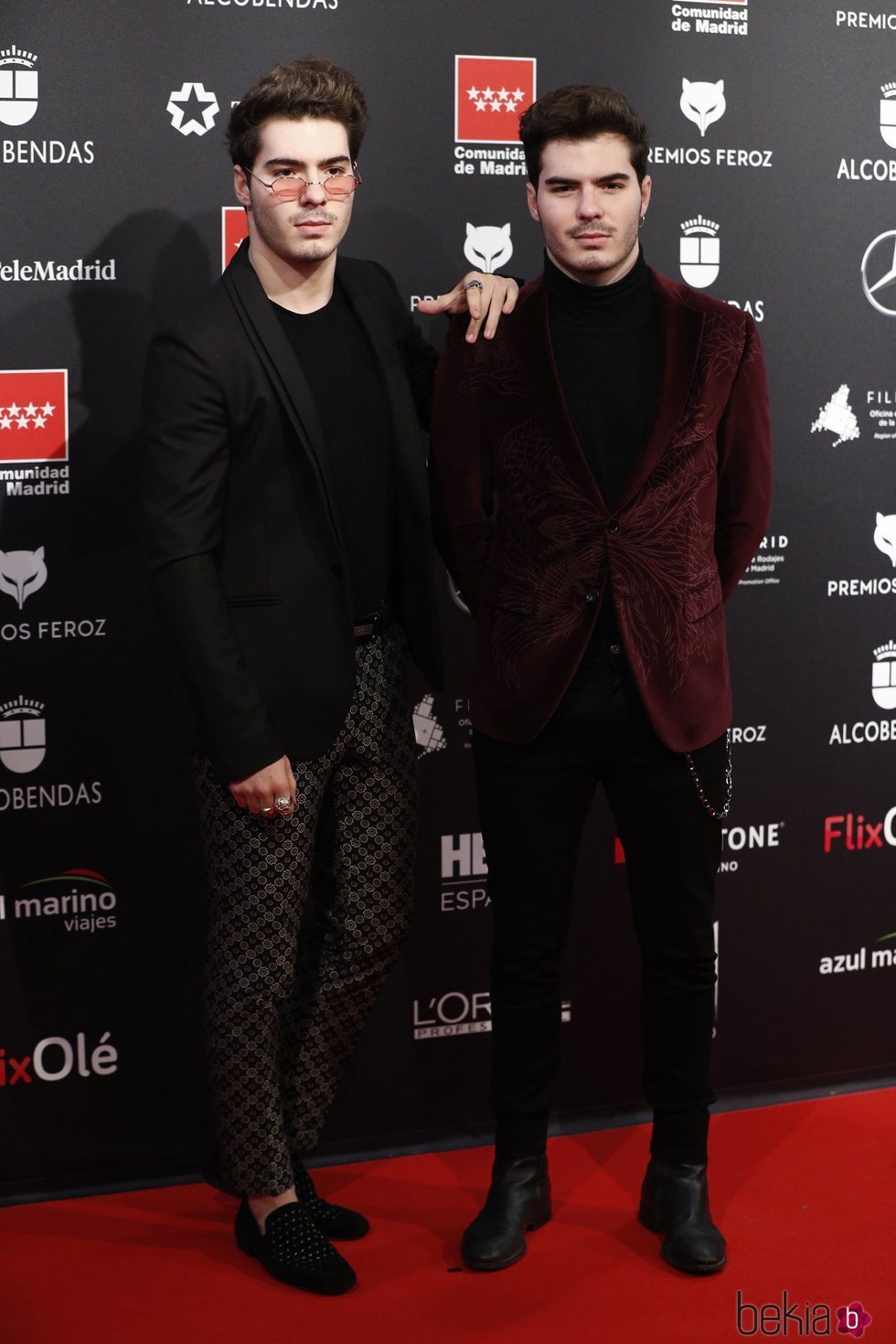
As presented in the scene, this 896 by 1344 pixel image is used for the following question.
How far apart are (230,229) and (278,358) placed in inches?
22.8

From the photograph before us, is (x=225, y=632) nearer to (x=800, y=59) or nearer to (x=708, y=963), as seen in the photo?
(x=708, y=963)

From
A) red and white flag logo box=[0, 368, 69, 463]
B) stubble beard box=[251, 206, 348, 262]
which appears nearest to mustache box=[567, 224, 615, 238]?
stubble beard box=[251, 206, 348, 262]

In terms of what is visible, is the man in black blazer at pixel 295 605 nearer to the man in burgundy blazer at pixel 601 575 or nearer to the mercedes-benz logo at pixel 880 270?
the man in burgundy blazer at pixel 601 575

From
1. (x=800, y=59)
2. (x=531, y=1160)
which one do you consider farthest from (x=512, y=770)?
(x=800, y=59)

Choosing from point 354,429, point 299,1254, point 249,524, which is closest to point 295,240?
point 354,429

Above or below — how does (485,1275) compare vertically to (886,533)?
below

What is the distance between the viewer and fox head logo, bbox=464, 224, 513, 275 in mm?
2957

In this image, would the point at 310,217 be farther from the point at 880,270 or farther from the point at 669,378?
the point at 880,270

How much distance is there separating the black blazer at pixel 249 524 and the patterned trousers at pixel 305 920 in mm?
121

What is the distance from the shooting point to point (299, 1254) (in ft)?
8.59

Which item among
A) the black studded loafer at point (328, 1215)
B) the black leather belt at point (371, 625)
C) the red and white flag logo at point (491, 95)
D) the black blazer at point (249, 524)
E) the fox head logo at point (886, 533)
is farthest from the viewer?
the fox head logo at point (886, 533)

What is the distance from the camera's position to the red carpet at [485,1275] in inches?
98.3

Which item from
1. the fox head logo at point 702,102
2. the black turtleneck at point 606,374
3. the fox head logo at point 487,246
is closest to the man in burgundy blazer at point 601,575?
the black turtleneck at point 606,374

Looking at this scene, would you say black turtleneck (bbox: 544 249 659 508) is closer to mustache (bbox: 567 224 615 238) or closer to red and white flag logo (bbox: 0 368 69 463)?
mustache (bbox: 567 224 615 238)
